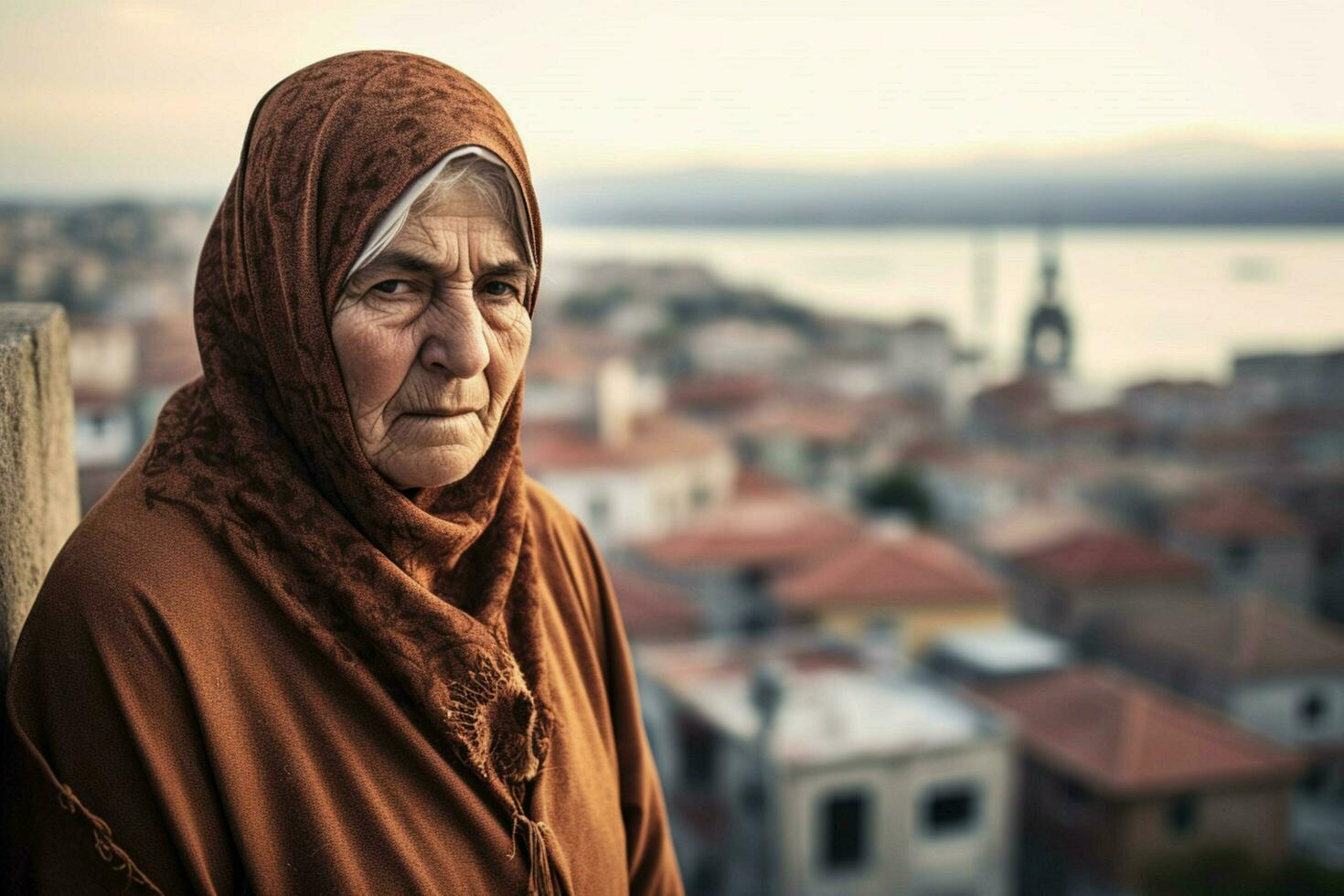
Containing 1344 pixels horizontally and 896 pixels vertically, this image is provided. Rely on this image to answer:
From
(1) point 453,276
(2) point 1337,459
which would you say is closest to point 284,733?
(1) point 453,276

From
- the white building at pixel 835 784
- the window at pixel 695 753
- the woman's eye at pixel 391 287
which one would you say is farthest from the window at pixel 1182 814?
the woman's eye at pixel 391 287

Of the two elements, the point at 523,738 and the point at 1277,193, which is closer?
the point at 523,738

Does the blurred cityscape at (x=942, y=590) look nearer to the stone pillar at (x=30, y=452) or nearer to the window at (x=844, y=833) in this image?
the window at (x=844, y=833)

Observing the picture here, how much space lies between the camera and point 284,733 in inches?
25.4

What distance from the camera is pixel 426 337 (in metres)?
0.70

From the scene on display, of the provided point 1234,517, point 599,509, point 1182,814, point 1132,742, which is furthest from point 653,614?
point 1234,517

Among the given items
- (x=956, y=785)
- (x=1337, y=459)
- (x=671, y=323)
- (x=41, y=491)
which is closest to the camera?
(x=41, y=491)

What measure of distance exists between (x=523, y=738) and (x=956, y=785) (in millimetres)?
8959

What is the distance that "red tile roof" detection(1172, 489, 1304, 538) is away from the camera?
18.1m

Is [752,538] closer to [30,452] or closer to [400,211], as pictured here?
[30,452]

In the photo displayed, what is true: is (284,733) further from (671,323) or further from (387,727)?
(671,323)

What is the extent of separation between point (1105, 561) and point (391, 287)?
15593 millimetres

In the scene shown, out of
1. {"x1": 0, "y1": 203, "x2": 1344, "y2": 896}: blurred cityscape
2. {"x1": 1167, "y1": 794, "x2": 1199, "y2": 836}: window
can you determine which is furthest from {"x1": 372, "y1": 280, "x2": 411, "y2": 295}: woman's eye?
{"x1": 1167, "y1": 794, "x2": 1199, "y2": 836}: window

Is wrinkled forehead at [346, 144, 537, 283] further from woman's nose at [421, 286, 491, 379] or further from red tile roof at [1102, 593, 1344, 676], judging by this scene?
red tile roof at [1102, 593, 1344, 676]
